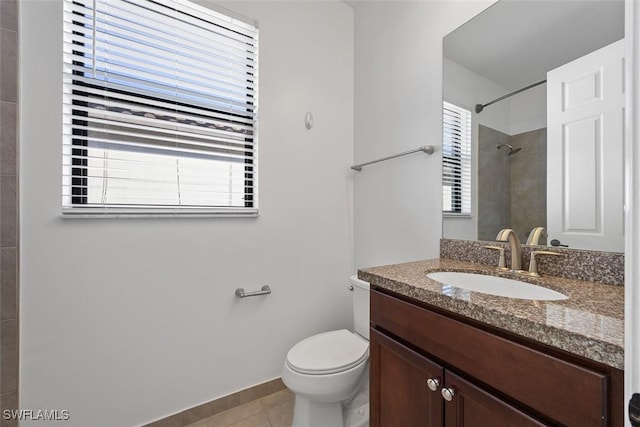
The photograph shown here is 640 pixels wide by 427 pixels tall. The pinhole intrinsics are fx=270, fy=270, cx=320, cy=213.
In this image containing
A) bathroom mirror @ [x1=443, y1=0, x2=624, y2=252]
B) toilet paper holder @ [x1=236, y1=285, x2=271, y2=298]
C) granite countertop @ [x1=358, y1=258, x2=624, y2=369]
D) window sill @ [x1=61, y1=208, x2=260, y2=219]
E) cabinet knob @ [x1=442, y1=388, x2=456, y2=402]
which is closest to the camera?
granite countertop @ [x1=358, y1=258, x2=624, y2=369]

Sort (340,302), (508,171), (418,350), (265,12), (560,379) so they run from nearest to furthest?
(560,379) → (418,350) → (508,171) → (265,12) → (340,302)

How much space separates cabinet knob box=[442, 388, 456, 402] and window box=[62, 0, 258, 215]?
4.05ft

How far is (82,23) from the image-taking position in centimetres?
122

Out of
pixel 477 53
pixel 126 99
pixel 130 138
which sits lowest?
pixel 130 138

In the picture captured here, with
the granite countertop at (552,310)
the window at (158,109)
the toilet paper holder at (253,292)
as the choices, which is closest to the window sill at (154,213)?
A: the window at (158,109)

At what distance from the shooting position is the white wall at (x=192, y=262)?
113 centimetres

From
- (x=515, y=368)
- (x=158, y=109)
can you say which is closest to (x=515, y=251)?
(x=515, y=368)

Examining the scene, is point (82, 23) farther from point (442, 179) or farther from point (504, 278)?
point (504, 278)

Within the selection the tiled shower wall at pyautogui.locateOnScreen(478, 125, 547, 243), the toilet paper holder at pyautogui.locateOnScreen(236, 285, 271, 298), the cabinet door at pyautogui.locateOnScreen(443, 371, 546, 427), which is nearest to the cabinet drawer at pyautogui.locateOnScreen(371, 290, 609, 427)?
the cabinet door at pyautogui.locateOnScreen(443, 371, 546, 427)

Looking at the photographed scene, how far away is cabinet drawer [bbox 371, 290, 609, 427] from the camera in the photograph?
0.48 meters

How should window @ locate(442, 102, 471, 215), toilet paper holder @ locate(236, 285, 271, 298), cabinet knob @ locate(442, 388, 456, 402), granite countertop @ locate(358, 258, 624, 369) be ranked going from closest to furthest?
granite countertop @ locate(358, 258, 624, 369) → cabinet knob @ locate(442, 388, 456, 402) → window @ locate(442, 102, 471, 215) → toilet paper holder @ locate(236, 285, 271, 298)

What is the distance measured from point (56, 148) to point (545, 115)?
6.53 ft

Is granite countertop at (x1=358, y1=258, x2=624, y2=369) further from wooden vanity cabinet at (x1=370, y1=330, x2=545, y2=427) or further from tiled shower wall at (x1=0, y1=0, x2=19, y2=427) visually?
tiled shower wall at (x1=0, y1=0, x2=19, y2=427)

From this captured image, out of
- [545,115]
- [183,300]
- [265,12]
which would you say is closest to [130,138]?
[183,300]
